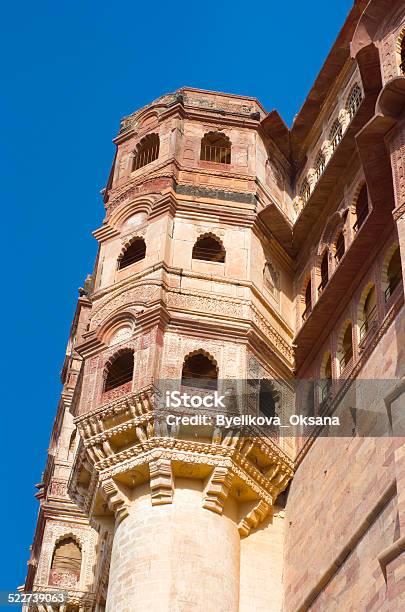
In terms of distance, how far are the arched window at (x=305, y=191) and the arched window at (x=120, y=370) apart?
4945 millimetres

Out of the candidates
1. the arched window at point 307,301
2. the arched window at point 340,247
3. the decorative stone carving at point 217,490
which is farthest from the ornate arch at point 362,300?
the decorative stone carving at point 217,490

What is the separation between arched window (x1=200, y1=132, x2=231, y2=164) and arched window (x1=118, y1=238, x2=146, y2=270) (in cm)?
260

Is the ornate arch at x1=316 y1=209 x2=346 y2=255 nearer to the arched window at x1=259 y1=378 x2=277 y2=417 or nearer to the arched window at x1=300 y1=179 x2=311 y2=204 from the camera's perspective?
the arched window at x1=300 y1=179 x2=311 y2=204

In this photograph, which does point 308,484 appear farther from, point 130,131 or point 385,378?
point 130,131

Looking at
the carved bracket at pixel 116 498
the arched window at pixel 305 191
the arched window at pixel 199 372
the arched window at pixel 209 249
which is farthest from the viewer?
the arched window at pixel 305 191

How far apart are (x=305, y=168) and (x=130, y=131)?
12.3ft

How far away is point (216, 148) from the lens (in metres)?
23.0

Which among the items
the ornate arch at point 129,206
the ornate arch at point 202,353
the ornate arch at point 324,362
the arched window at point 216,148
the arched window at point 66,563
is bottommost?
the arched window at point 66,563

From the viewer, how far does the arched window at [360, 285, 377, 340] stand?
17500mm

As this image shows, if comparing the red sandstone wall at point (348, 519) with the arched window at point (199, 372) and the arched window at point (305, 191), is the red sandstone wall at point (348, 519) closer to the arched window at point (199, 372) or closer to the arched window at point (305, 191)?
the arched window at point (199, 372)

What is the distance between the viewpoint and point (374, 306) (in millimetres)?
17562

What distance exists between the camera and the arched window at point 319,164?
853 inches

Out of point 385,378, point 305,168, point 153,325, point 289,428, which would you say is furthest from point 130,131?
point 385,378

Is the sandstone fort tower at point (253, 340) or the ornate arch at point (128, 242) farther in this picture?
the ornate arch at point (128, 242)
